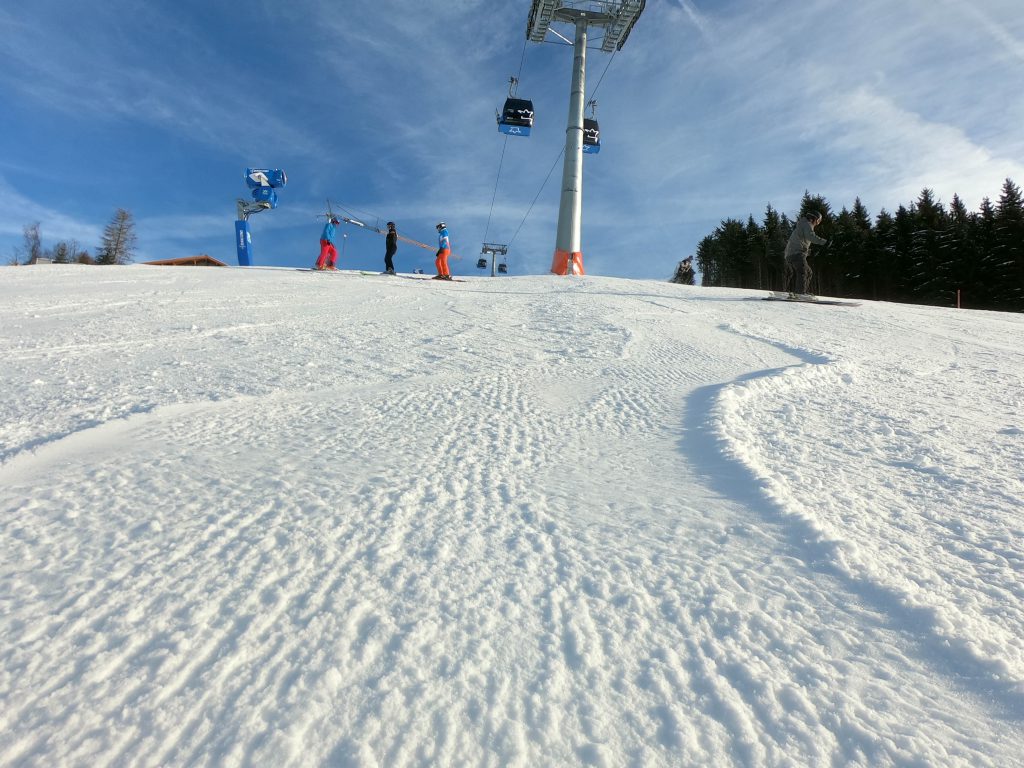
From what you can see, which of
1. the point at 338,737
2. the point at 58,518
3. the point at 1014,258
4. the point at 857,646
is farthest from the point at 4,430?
the point at 1014,258

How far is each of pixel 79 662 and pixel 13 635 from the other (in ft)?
0.71

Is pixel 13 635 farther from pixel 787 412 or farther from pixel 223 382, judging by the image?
pixel 787 412

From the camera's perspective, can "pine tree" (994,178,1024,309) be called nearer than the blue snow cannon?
No

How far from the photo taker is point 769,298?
8445 millimetres

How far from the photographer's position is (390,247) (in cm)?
1269

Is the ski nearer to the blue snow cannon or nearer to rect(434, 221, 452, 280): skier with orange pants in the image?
rect(434, 221, 452, 280): skier with orange pants

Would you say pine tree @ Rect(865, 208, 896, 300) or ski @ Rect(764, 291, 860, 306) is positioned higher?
pine tree @ Rect(865, 208, 896, 300)

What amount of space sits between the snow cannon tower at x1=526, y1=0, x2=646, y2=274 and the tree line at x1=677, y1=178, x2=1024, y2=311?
51.4ft

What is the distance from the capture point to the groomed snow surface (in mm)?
952

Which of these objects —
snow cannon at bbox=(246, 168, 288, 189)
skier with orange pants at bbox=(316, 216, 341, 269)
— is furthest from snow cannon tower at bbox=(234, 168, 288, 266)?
skier with orange pants at bbox=(316, 216, 341, 269)

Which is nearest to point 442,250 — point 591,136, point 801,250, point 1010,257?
point 801,250

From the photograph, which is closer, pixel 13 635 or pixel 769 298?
pixel 13 635

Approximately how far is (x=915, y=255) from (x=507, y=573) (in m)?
50.0

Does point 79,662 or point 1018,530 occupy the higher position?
point 1018,530
